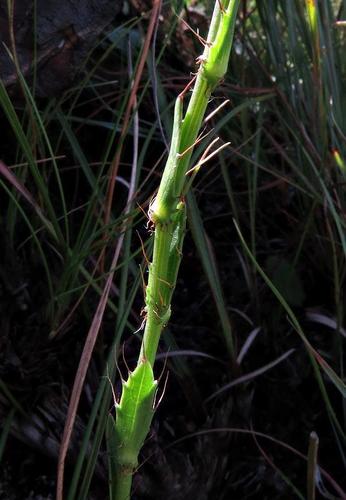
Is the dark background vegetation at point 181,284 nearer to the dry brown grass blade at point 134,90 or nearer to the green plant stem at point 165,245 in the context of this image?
the dry brown grass blade at point 134,90

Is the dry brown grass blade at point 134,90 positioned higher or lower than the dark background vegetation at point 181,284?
higher

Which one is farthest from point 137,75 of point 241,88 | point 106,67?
point 106,67

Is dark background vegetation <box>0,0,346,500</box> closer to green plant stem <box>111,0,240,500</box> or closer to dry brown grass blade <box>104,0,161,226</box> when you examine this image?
dry brown grass blade <box>104,0,161,226</box>

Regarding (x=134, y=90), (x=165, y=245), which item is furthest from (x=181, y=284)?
(x=165, y=245)

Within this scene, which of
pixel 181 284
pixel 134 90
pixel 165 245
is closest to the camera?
pixel 165 245

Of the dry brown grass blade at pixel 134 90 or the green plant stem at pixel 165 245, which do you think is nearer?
the green plant stem at pixel 165 245

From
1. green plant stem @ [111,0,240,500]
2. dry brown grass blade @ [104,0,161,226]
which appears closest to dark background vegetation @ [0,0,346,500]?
dry brown grass blade @ [104,0,161,226]

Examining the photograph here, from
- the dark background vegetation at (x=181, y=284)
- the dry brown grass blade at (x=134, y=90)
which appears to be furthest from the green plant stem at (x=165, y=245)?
the dry brown grass blade at (x=134, y=90)

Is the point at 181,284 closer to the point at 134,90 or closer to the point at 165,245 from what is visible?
the point at 134,90

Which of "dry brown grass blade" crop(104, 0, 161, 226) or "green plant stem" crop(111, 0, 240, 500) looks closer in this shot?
"green plant stem" crop(111, 0, 240, 500)
